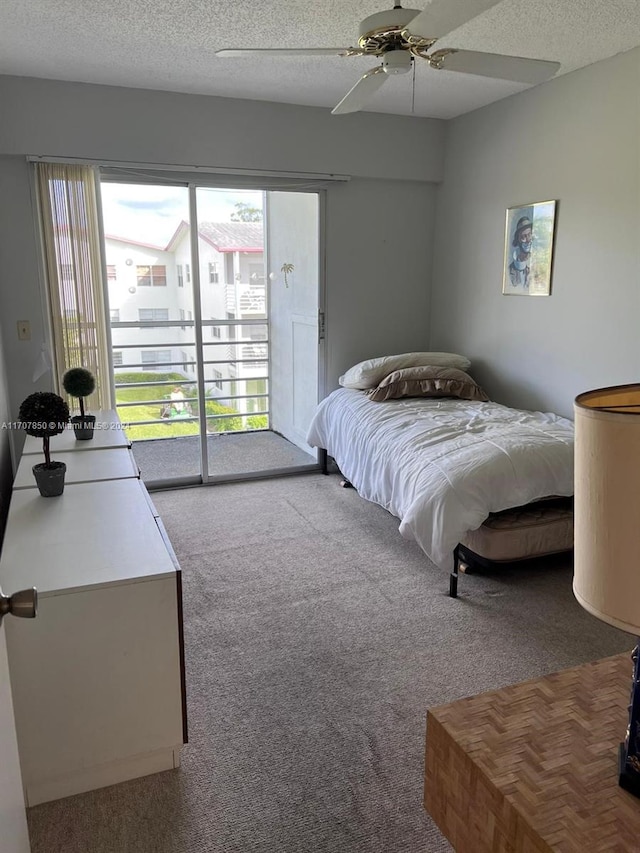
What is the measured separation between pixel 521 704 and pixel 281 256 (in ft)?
13.4

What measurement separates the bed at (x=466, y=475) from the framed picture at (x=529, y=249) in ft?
2.76

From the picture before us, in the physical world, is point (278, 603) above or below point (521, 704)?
below

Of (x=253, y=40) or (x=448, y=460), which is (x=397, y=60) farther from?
(x=448, y=460)

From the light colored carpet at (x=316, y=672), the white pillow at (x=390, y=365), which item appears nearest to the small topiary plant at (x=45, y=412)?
the light colored carpet at (x=316, y=672)

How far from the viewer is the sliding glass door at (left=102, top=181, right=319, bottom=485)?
419 centimetres

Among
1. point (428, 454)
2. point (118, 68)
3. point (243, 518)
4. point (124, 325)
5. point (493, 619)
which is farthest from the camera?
point (124, 325)

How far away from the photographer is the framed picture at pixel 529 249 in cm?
377

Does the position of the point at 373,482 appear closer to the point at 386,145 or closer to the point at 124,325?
the point at 124,325

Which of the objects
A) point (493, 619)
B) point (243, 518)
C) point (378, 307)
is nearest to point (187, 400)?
point (243, 518)

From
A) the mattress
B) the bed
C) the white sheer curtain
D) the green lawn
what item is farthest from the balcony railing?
the mattress

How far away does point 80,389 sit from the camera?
10.3 ft

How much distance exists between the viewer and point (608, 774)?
1201 millimetres

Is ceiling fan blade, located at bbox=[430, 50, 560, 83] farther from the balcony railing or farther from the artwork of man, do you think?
the balcony railing

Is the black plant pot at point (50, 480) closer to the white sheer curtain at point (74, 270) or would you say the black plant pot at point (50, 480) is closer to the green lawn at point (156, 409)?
the white sheer curtain at point (74, 270)
